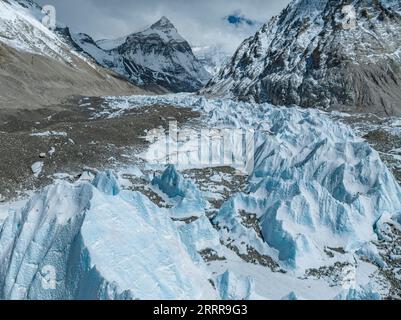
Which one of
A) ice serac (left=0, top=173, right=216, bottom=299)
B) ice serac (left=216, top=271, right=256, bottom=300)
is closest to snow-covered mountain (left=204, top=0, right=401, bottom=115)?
ice serac (left=216, top=271, right=256, bottom=300)

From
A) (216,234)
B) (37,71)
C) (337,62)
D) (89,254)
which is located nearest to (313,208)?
(216,234)

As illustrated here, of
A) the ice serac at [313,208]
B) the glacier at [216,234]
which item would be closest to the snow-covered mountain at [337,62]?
the glacier at [216,234]

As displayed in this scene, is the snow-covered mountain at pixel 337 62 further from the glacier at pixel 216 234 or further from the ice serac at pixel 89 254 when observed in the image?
the ice serac at pixel 89 254

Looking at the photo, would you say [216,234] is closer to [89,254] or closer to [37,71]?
[89,254]

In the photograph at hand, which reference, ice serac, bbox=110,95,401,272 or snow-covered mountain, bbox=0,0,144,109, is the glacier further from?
snow-covered mountain, bbox=0,0,144,109

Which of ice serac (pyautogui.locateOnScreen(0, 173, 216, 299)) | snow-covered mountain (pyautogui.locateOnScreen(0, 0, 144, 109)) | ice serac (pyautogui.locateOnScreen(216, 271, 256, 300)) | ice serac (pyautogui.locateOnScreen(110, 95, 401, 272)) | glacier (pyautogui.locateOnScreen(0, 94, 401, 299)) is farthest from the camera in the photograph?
snow-covered mountain (pyautogui.locateOnScreen(0, 0, 144, 109))

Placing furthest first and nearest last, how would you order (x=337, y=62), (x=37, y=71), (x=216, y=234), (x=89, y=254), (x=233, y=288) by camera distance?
(x=37, y=71)
(x=337, y=62)
(x=216, y=234)
(x=233, y=288)
(x=89, y=254)

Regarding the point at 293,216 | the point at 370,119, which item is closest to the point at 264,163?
the point at 293,216
